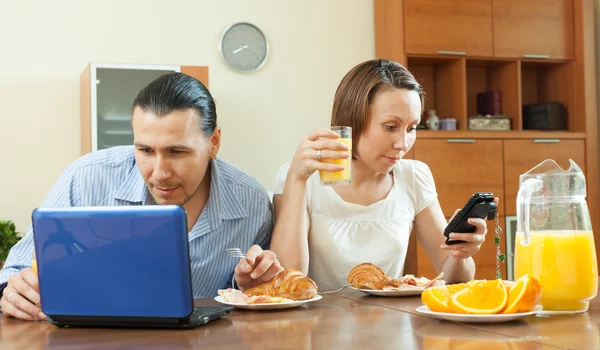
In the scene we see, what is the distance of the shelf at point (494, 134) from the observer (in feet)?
15.3

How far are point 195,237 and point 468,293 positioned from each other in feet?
3.08

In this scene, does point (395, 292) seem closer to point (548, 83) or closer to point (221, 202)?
point (221, 202)

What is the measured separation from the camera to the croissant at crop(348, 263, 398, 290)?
5.58 ft

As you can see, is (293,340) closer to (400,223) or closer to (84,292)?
(84,292)

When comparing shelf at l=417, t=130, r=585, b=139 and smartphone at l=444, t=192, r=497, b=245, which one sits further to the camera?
shelf at l=417, t=130, r=585, b=139

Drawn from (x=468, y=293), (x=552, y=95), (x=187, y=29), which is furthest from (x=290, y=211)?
(x=552, y=95)

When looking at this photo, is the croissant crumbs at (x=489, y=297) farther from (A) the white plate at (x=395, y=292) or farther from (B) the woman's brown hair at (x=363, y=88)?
(B) the woman's brown hair at (x=363, y=88)

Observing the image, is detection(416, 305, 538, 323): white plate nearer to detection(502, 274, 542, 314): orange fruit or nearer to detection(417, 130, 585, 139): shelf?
detection(502, 274, 542, 314): orange fruit

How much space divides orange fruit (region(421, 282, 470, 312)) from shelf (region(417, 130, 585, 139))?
332cm

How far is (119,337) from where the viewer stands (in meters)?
1.23

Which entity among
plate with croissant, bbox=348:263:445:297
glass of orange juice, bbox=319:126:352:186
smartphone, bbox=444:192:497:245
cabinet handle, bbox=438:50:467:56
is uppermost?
cabinet handle, bbox=438:50:467:56

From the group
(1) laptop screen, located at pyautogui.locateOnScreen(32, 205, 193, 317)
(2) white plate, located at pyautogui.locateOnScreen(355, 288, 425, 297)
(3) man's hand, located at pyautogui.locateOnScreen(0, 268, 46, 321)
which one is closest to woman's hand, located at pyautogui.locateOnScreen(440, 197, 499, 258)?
(2) white plate, located at pyautogui.locateOnScreen(355, 288, 425, 297)

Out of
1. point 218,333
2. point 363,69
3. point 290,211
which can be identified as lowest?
point 218,333

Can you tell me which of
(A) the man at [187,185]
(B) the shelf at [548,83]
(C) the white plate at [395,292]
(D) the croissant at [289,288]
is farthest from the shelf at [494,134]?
(D) the croissant at [289,288]
